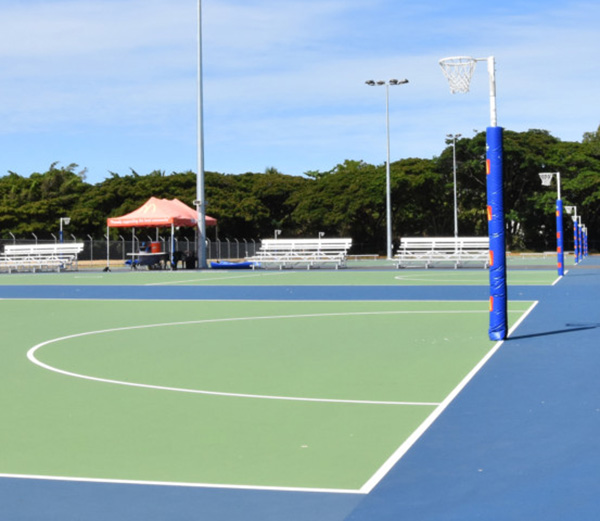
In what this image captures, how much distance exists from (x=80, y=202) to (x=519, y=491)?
67901 millimetres

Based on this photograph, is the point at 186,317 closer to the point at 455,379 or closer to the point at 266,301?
the point at 266,301

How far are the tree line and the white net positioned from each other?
5570 cm

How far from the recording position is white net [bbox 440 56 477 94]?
41.9 feet

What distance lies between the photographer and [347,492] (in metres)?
4.86

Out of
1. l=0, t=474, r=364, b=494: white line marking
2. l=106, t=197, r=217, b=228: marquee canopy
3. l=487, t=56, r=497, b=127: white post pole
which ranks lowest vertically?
l=0, t=474, r=364, b=494: white line marking

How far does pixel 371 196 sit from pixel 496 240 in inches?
2385

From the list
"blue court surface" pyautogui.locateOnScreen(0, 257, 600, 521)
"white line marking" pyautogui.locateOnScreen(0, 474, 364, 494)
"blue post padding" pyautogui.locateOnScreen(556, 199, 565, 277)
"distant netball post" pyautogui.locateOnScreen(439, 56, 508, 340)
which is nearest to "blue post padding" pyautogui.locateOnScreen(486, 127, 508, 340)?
"distant netball post" pyautogui.locateOnScreen(439, 56, 508, 340)

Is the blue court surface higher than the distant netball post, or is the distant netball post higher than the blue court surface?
the distant netball post

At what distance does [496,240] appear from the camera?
1167cm

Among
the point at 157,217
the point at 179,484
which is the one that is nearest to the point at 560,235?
the point at 157,217

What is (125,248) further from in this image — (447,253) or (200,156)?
(447,253)

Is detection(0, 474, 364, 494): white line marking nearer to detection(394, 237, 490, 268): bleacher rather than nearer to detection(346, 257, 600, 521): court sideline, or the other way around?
detection(346, 257, 600, 521): court sideline

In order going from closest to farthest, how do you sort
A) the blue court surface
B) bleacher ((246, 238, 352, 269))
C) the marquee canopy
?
the blue court surface
the marquee canopy
bleacher ((246, 238, 352, 269))

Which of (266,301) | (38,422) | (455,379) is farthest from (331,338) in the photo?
(266,301)
